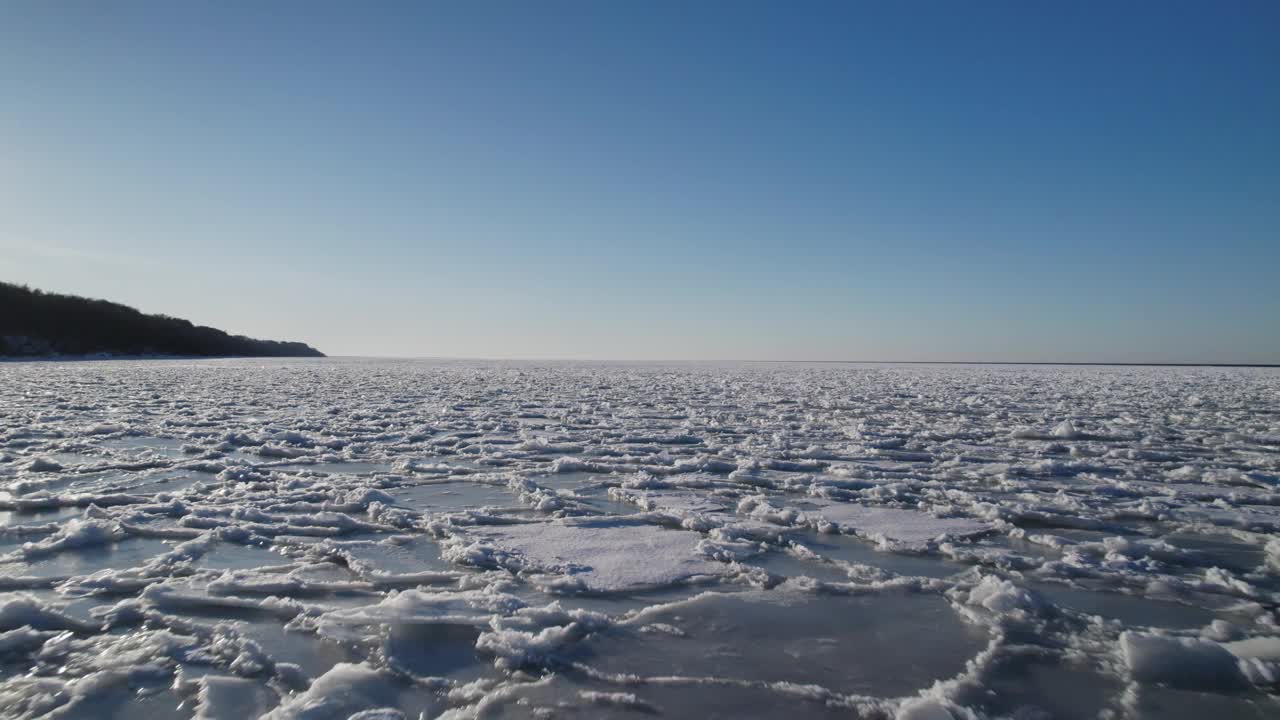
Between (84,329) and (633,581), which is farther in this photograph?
(84,329)

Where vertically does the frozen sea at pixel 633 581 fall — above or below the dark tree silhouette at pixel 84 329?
below

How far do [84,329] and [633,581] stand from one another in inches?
1815

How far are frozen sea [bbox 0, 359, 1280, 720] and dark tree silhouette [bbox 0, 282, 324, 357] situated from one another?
3674 cm

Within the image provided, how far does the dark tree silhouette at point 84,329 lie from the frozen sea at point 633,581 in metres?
36.7

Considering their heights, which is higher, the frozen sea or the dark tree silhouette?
the dark tree silhouette

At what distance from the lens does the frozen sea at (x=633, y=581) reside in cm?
189

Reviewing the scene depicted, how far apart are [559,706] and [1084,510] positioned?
3820 millimetres

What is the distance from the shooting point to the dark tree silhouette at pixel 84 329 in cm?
3203

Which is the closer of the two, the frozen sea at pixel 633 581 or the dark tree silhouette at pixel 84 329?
the frozen sea at pixel 633 581

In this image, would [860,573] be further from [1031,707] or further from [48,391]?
[48,391]

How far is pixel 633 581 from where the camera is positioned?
281 cm

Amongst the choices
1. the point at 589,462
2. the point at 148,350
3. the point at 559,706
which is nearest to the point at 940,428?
the point at 589,462

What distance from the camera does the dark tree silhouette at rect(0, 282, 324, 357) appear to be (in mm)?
32031

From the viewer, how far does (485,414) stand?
9.46 m
